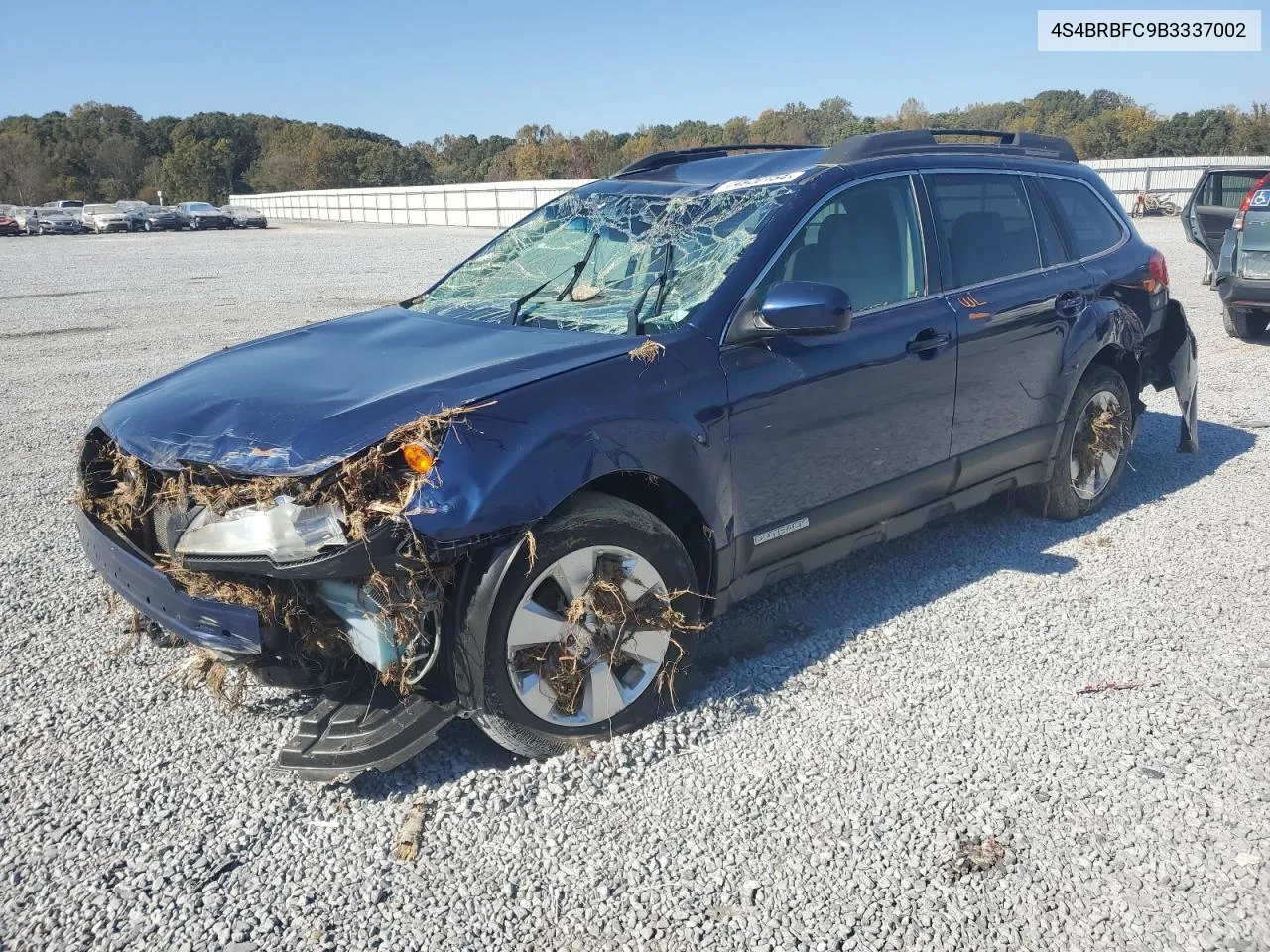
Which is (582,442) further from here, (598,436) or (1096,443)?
(1096,443)

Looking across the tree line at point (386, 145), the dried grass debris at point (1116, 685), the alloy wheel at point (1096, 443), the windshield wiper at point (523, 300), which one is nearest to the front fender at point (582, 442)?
the windshield wiper at point (523, 300)

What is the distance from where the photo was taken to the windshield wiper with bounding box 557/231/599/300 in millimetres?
4109

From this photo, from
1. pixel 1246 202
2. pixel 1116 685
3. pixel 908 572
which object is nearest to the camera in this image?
pixel 1116 685

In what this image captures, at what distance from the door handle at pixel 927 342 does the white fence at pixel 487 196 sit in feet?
90.8

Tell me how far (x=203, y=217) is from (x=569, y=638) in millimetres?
55850

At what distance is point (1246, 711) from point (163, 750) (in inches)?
144

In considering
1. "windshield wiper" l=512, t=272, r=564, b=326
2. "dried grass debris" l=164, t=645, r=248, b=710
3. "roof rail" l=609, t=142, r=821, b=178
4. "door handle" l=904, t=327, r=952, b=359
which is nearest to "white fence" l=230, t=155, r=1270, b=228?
"roof rail" l=609, t=142, r=821, b=178

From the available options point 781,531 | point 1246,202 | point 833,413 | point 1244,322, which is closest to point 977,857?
point 781,531

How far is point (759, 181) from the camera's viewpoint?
13.6 ft

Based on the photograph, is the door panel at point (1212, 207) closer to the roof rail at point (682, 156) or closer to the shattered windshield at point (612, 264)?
the roof rail at point (682, 156)

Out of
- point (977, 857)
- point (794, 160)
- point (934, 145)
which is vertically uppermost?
point (934, 145)

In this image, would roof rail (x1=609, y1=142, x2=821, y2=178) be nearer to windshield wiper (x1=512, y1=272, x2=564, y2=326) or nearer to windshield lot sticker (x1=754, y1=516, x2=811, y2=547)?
windshield wiper (x1=512, y1=272, x2=564, y2=326)

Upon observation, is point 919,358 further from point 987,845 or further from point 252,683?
point 252,683

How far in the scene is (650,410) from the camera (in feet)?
10.8
